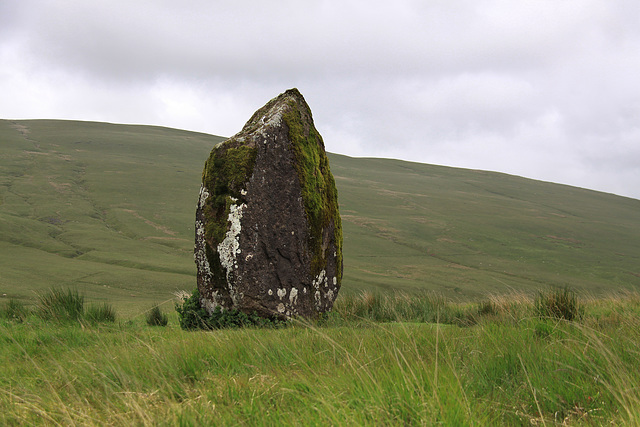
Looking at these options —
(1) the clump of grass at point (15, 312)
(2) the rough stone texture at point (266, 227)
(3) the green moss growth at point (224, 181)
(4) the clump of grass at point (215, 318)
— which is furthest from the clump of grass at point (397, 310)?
(1) the clump of grass at point (15, 312)

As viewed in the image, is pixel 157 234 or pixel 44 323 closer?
pixel 44 323

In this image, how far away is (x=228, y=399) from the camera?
3.35 m

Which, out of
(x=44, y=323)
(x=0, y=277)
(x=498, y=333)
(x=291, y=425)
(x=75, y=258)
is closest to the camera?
(x=291, y=425)

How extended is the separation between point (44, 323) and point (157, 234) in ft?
105

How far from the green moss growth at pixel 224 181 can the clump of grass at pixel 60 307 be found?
8.61ft

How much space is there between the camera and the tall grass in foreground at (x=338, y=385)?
9.33ft

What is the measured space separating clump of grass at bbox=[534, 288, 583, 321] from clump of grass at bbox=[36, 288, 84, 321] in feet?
25.6

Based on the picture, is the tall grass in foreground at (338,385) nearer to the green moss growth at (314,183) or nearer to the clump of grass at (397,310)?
the green moss growth at (314,183)

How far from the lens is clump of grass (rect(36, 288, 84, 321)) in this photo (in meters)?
8.49

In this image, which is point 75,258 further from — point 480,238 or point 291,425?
point 480,238

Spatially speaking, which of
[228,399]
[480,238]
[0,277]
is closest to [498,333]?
[228,399]

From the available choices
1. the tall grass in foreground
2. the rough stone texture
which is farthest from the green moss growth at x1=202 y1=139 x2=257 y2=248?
the tall grass in foreground

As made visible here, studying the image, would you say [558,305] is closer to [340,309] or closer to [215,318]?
[340,309]

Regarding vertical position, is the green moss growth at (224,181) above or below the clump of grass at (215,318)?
above
